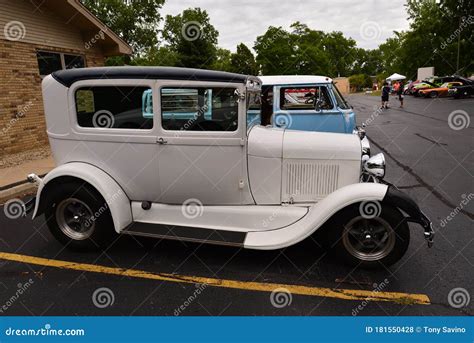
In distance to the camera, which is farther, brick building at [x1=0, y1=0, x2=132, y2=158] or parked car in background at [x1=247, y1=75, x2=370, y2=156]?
brick building at [x1=0, y1=0, x2=132, y2=158]

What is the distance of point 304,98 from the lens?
7.50 metres

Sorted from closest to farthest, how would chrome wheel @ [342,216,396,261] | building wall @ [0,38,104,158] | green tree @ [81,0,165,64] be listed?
chrome wheel @ [342,216,396,261] < building wall @ [0,38,104,158] < green tree @ [81,0,165,64]

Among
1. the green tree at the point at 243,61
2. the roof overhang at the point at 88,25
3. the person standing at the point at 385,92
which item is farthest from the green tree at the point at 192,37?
the roof overhang at the point at 88,25

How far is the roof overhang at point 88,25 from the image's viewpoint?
9693mm

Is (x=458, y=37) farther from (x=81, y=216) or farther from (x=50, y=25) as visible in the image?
(x=81, y=216)

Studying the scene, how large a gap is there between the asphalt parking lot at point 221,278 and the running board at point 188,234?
0.34 metres

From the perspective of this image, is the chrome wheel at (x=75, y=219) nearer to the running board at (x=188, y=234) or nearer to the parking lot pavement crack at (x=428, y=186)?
the running board at (x=188, y=234)

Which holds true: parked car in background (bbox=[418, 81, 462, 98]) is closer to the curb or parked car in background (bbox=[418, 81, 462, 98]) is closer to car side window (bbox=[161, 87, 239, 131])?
car side window (bbox=[161, 87, 239, 131])

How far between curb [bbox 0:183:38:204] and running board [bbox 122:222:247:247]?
3.68m

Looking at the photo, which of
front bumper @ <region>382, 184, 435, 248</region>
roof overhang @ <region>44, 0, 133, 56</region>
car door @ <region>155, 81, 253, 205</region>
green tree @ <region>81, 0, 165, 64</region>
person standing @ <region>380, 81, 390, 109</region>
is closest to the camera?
front bumper @ <region>382, 184, 435, 248</region>

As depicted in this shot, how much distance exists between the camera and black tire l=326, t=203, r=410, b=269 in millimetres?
3230

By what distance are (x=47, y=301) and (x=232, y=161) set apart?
89.0 inches

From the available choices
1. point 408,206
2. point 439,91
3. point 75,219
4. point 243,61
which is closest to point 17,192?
point 75,219

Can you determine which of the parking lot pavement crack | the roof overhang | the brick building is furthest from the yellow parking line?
the roof overhang
